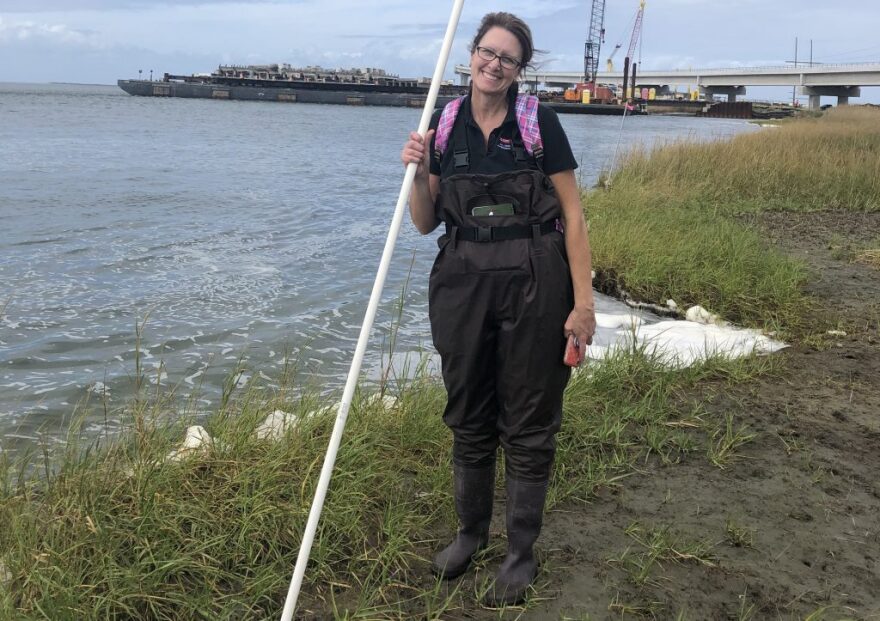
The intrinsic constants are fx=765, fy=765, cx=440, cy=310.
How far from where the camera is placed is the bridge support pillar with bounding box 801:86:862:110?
81.1 metres

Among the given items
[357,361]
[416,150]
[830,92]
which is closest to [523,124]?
[416,150]

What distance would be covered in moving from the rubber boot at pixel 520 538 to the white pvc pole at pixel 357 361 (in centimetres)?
75

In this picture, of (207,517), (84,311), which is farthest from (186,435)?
(84,311)

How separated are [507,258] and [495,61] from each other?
0.66m

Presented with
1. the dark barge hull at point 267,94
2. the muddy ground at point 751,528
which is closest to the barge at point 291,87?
the dark barge hull at point 267,94

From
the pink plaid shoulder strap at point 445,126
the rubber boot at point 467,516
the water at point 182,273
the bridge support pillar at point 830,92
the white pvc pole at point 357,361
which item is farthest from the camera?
the bridge support pillar at point 830,92

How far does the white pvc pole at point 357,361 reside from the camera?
7.75ft

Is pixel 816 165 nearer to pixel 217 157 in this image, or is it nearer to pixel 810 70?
pixel 217 157

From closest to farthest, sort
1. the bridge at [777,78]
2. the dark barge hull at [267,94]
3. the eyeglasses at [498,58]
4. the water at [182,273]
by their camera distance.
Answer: the eyeglasses at [498,58], the water at [182,273], the bridge at [777,78], the dark barge hull at [267,94]

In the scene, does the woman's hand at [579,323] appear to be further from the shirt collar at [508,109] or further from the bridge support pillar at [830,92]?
the bridge support pillar at [830,92]

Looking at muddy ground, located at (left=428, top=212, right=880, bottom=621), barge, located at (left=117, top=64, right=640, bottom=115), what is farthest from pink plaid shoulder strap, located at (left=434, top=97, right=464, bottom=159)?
barge, located at (left=117, top=64, right=640, bottom=115)

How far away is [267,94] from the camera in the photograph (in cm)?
8894

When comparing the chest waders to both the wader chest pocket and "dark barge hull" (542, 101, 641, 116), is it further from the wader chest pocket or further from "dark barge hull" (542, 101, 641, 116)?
"dark barge hull" (542, 101, 641, 116)

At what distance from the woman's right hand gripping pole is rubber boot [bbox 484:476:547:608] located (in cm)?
102
